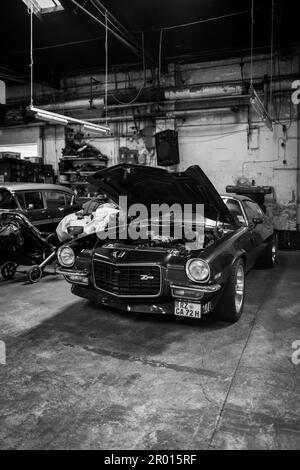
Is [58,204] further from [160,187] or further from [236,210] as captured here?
[236,210]

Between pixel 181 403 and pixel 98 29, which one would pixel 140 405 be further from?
pixel 98 29

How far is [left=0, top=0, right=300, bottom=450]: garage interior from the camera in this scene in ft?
6.81

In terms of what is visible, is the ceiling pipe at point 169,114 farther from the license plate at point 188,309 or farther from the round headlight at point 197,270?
the license plate at point 188,309

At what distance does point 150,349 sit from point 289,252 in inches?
220

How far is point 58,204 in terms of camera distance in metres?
7.37

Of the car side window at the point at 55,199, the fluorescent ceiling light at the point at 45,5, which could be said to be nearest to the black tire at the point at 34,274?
the car side window at the point at 55,199

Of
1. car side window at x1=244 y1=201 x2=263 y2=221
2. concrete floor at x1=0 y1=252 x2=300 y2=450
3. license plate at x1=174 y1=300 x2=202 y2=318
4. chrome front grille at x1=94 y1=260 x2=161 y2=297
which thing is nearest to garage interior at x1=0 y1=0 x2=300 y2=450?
concrete floor at x1=0 y1=252 x2=300 y2=450

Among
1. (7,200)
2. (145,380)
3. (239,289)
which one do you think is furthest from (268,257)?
(7,200)

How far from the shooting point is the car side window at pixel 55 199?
7086 mm

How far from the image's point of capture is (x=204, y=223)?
4410mm

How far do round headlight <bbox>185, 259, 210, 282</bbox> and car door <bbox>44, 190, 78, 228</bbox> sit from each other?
177 inches

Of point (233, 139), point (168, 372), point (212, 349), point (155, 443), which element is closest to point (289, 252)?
point (233, 139)

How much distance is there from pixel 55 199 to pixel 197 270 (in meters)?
4.91

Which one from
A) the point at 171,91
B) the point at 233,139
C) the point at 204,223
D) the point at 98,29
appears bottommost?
the point at 204,223
